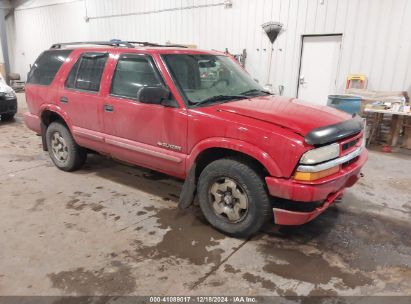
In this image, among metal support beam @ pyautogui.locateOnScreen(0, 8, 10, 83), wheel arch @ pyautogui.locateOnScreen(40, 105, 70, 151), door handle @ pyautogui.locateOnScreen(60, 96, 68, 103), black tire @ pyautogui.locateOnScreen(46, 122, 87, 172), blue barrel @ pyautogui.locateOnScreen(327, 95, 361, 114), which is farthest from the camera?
metal support beam @ pyautogui.locateOnScreen(0, 8, 10, 83)

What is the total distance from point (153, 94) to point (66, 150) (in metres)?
2.32

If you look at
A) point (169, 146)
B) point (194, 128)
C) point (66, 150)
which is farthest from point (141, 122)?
point (66, 150)

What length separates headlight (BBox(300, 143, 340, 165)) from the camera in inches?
100

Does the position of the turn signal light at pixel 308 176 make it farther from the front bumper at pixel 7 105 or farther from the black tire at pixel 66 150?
the front bumper at pixel 7 105

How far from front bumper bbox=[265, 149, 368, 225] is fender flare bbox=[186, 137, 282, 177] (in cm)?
10

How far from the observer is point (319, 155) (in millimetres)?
2578

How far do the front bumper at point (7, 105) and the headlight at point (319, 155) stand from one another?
8.15 meters

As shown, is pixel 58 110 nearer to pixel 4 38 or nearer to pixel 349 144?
pixel 349 144

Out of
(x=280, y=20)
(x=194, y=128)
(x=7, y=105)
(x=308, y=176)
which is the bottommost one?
(x=7, y=105)

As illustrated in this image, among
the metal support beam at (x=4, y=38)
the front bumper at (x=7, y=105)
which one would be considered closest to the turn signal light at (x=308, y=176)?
the front bumper at (x=7, y=105)

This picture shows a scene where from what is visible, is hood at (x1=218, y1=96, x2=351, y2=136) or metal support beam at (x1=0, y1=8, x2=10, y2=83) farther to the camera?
metal support beam at (x1=0, y1=8, x2=10, y2=83)

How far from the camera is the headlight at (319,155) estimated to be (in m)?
2.54

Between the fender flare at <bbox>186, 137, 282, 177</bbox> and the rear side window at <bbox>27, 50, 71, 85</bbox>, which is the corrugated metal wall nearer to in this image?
the rear side window at <bbox>27, 50, 71, 85</bbox>

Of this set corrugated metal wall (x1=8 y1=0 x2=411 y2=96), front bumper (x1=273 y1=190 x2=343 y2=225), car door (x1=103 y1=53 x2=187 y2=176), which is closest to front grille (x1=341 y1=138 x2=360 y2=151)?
front bumper (x1=273 y1=190 x2=343 y2=225)
